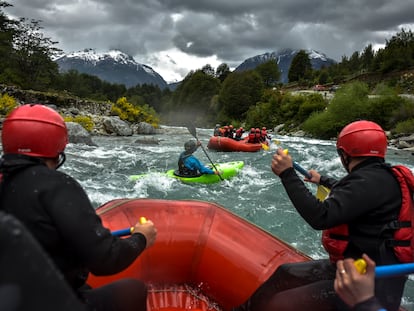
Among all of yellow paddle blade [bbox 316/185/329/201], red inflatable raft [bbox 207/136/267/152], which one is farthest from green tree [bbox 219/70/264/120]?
yellow paddle blade [bbox 316/185/329/201]

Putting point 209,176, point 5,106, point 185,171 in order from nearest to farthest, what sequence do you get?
point 185,171 → point 209,176 → point 5,106

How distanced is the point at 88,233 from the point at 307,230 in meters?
5.26

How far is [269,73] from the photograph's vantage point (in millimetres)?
58938

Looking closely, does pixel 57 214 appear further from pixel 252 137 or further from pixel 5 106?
pixel 5 106

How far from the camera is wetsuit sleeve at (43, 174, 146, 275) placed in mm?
1276

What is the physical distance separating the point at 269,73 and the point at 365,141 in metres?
59.4

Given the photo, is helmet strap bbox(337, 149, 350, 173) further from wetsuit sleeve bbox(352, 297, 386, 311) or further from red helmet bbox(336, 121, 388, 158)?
wetsuit sleeve bbox(352, 297, 386, 311)

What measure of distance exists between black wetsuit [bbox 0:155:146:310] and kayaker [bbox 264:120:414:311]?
3.22 ft

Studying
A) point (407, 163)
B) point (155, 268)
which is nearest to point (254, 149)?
point (407, 163)

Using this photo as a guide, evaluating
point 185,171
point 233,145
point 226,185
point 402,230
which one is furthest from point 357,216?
point 233,145

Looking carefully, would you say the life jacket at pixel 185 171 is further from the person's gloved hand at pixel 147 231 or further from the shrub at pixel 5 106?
the shrub at pixel 5 106

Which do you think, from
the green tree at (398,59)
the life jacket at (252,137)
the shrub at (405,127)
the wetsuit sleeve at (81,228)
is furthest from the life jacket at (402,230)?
the green tree at (398,59)

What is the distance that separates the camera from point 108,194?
25.0ft

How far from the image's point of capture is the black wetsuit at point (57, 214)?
1.28 m
